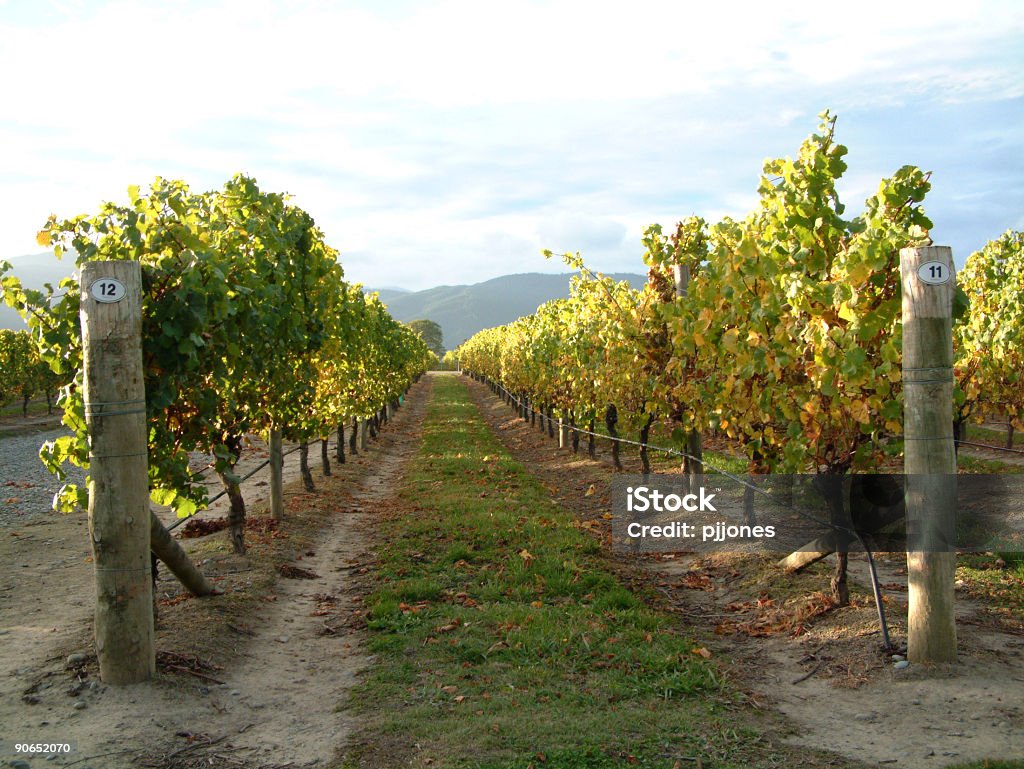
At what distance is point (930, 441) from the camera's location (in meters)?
5.25

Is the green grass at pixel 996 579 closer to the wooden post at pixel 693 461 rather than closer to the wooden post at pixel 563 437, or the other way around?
the wooden post at pixel 693 461

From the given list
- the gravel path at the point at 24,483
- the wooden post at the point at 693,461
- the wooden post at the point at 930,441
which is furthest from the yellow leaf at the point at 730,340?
the gravel path at the point at 24,483

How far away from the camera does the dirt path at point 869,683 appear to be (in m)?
4.48

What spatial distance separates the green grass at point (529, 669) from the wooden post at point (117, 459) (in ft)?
5.28

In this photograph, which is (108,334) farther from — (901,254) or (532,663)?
(901,254)

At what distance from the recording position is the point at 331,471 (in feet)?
57.3

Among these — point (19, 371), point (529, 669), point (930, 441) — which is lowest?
point (529, 669)

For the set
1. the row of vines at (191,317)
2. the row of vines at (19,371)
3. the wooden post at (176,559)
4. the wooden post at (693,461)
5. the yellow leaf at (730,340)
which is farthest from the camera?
the row of vines at (19,371)

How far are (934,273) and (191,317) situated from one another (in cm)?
513

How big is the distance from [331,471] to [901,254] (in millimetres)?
13998
